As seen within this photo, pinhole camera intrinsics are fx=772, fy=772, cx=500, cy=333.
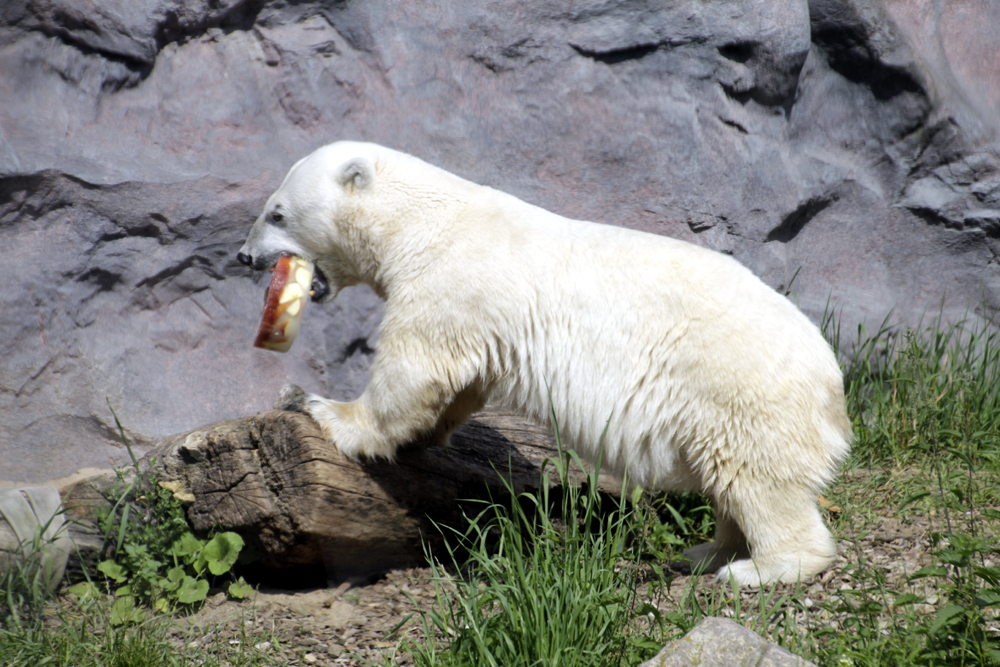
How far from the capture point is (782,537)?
309cm

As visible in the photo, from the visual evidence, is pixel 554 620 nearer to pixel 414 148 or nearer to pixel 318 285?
pixel 318 285

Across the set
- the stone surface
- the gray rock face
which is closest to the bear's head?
the gray rock face

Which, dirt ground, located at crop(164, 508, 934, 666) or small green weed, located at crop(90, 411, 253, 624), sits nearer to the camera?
dirt ground, located at crop(164, 508, 934, 666)

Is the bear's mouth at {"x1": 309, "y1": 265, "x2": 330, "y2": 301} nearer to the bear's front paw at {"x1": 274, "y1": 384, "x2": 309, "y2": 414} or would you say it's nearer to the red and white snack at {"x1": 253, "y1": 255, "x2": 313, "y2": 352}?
the red and white snack at {"x1": 253, "y1": 255, "x2": 313, "y2": 352}

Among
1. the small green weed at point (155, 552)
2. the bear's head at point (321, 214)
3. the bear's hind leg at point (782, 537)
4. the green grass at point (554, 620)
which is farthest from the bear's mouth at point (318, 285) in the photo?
the bear's hind leg at point (782, 537)

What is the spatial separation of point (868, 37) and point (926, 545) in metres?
4.24

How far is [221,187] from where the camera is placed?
532 cm

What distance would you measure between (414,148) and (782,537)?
3.77 metres

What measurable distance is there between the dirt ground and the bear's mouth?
140 cm

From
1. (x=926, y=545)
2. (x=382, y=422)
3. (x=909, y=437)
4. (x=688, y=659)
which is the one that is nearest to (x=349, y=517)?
(x=382, y=422)

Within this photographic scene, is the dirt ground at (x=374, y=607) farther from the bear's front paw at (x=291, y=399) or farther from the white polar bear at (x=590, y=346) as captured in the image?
the bear's front paw at (x=291, y=399)

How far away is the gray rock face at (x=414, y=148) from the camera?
16.3 ft

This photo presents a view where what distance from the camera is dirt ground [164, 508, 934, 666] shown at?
2.95m

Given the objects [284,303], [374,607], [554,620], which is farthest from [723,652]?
[284,303]
